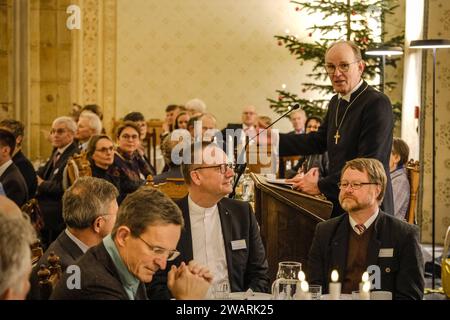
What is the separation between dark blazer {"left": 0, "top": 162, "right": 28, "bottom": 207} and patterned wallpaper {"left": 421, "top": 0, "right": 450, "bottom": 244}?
5029mm

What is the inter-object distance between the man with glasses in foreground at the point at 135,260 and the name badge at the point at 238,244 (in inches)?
53.1

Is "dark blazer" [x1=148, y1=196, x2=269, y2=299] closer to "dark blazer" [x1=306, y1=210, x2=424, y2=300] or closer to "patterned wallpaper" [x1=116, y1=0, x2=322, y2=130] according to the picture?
"dark blazer" [x1=306, y1=210, x2=424, y2=300]

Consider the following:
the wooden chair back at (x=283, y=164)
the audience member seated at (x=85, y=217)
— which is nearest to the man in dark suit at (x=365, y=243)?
the audience member seated at (x=85, y=217)

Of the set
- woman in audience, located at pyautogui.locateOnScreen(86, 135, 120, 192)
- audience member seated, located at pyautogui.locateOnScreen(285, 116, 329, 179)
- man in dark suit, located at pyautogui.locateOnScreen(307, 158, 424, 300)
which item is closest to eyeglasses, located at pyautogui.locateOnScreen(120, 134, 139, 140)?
woman in audience, located at pyautogui.locateOnScreen(86, 135, 120, 192)

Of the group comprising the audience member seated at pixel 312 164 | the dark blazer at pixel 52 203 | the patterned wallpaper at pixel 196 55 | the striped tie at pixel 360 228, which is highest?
the patterned wallpaper at pixel 196 55

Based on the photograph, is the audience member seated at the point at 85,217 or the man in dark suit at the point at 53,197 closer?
the audience member seated at the point at 85,217

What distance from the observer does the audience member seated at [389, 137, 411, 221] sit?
6372 mm

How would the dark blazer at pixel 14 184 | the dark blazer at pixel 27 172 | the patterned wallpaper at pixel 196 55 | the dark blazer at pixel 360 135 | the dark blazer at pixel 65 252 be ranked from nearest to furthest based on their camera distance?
the dark blazer at pixel 65 252 < the dark blazer at pixel 360 135 < the dark blazer at pixel 14 184 < the dark blazer at pixel 27 172 < the patterned wallpaper at pixel 196 55

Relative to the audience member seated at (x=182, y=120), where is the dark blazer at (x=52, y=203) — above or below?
below

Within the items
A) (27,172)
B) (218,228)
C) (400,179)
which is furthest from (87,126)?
(218,228)

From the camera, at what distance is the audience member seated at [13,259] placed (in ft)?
6.63

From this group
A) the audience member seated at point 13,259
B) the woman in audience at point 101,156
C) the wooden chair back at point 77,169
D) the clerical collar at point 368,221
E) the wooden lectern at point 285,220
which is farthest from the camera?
the woman in audience at point 101,156

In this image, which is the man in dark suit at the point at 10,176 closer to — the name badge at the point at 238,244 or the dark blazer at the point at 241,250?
the dark blazer at the point at 241,250

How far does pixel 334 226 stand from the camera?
4137 mm
